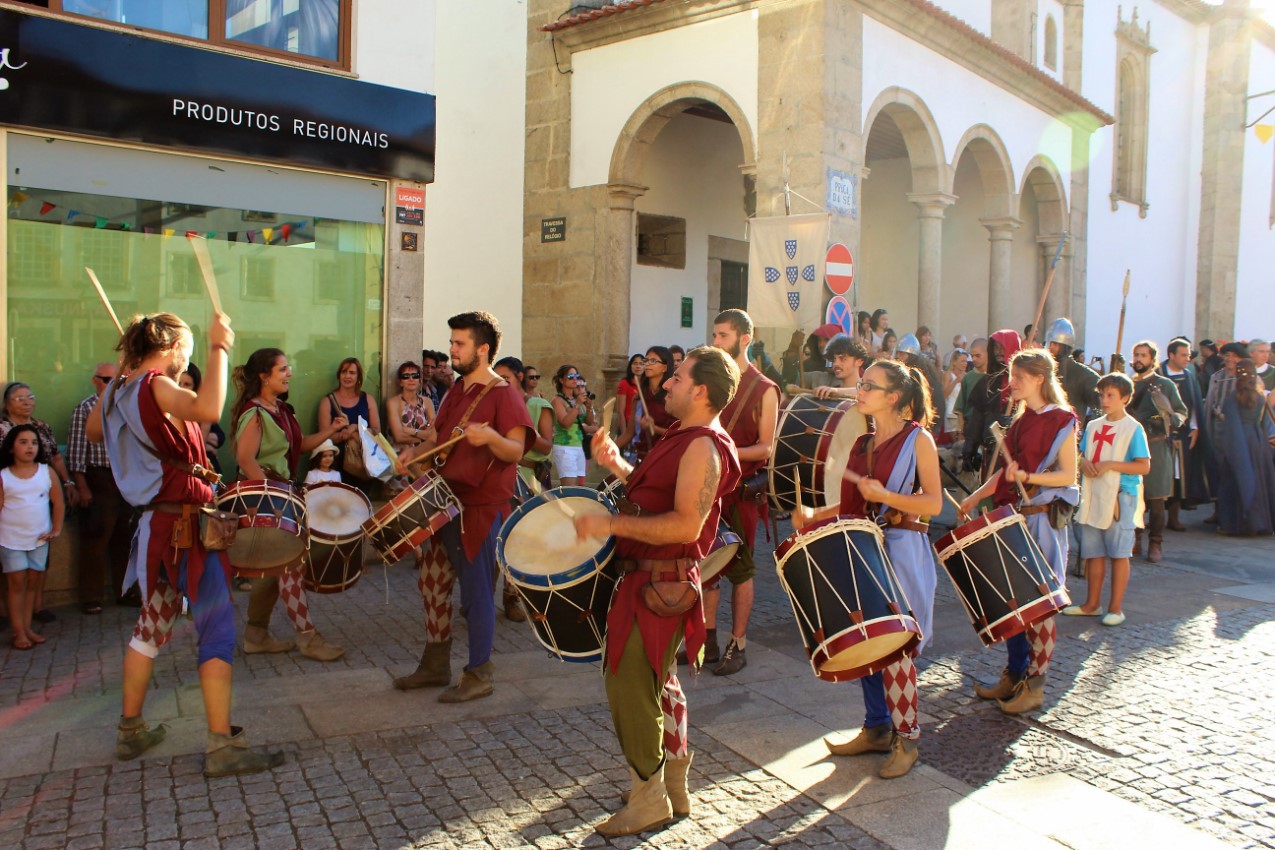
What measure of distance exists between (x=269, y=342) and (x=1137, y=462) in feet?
22.1

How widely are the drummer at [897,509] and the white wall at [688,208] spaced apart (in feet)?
34.0

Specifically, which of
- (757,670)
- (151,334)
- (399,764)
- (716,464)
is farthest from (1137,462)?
(151,334)

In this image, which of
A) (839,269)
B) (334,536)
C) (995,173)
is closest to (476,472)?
(334,536)

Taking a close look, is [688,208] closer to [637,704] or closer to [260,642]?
[260,642]

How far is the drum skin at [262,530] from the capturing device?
16.1 ft

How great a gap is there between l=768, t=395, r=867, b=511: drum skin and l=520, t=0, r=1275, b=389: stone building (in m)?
6.59

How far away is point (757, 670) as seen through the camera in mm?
6031

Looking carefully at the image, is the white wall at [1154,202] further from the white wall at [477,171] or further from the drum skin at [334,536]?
the drum skin at [334,536]

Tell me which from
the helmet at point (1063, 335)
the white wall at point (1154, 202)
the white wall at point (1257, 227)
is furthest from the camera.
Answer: the white wall at point (1257, 227)

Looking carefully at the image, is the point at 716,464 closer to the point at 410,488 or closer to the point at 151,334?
the point at 410,488

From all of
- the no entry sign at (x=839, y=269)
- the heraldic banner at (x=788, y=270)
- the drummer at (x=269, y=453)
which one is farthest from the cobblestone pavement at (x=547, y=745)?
the no entry sign at (x=839, y=269)

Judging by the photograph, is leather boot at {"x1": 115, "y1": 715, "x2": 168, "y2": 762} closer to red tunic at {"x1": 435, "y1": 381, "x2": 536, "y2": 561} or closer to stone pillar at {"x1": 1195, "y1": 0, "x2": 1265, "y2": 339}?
red tunic at {"x1": 435, "y1": 381, "x2": 536, "y2": 561}

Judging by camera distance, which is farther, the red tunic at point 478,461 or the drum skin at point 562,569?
the red tunic at point 478,461

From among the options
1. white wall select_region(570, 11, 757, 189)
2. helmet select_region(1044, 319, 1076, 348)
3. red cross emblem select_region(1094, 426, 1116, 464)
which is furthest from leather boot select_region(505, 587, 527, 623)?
white wall select_region(570, 11, 757, 189)
